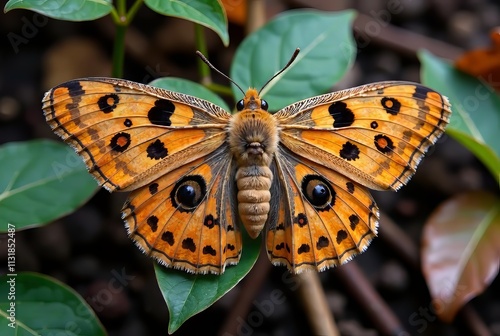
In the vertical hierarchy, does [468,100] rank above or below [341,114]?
below

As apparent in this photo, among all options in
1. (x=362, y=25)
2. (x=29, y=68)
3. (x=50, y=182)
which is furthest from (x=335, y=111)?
(x=29, y=68)

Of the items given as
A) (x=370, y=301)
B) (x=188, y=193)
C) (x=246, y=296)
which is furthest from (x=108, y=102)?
(x=370, y=301)

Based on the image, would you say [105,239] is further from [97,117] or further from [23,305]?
[97,117]

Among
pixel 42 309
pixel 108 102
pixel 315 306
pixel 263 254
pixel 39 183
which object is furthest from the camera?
pixel 263 254

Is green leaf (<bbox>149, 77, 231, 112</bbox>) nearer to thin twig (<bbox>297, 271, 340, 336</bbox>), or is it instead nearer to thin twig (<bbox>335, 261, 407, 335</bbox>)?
thin twig (<bbox>297, 271, 340, 336</bbox>)

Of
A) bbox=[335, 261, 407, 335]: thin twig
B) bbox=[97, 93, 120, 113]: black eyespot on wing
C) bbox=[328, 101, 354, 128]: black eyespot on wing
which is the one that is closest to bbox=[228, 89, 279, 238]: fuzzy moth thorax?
bbox=[328, 101, 354, 128]: black eyespot on wing

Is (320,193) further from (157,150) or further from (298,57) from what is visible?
(298,57)
